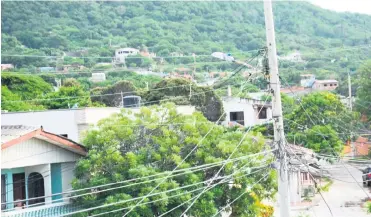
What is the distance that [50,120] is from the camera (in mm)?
19484

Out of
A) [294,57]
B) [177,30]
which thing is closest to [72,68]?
[294,57]

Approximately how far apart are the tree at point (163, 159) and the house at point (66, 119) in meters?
1.94

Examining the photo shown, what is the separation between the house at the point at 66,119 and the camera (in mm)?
18375

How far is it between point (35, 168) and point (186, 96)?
28649 mm

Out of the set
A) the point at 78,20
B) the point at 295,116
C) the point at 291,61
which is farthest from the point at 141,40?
the point at 295,116

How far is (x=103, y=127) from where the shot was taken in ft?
50.4

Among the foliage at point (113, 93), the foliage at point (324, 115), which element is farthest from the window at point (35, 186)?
the foliage at point (113, 93)

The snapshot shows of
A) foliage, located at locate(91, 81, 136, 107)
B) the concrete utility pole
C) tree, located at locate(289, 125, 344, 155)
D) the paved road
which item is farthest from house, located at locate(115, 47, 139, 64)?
the concrete utility pole

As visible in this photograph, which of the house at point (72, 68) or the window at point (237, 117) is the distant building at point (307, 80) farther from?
the house at point (72, 68)

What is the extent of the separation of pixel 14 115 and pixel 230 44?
3777 inches

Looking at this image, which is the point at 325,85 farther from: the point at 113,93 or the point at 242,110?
the point at 113,93

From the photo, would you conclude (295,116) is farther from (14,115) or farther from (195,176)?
(195,176)

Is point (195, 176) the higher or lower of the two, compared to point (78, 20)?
lower

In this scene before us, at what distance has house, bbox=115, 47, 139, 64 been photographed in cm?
9862
